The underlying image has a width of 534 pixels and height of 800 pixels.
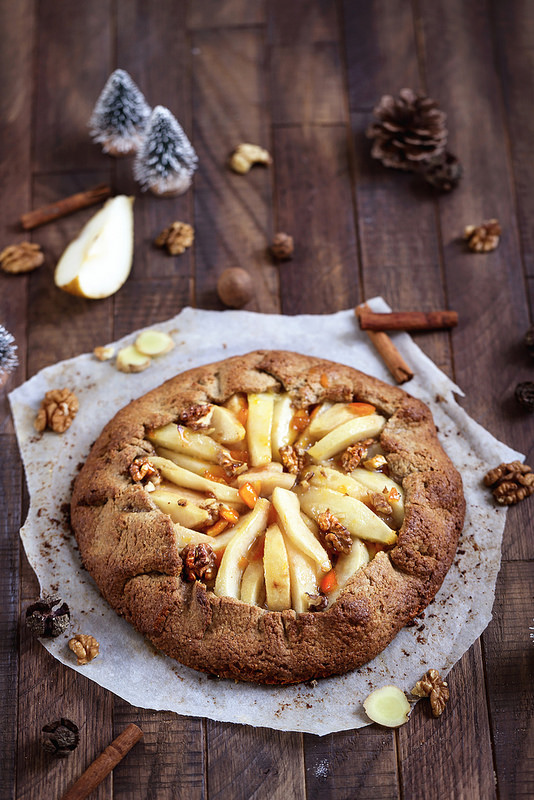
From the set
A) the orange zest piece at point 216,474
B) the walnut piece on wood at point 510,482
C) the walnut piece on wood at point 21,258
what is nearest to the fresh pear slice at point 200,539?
the orange zest piece at point 216,474

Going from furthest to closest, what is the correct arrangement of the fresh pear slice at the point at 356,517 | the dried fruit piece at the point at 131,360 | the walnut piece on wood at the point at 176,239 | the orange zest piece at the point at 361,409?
the walnut piece on wood at the point at 176,239, the dried fruit piece at the point at 131,360, the orange zest piece at the point at 361,409, the fresh pear slice at the point at 356,517

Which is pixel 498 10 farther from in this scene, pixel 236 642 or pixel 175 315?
pixel 236 642

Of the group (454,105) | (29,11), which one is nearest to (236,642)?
(454,105)

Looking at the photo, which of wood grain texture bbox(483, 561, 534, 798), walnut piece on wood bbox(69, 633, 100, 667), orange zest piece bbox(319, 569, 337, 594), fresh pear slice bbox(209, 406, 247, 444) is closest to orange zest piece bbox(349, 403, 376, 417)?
fresh pear slice bbox(209, 406, 247, 444)

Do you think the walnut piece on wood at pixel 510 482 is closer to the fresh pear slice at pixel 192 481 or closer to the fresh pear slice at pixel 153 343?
the fresh pear slice at pixel 192 481

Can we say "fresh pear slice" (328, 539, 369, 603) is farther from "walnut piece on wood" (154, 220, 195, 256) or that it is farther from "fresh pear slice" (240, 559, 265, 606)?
"walnut piece on wood" (154, 220, 195, 256)
